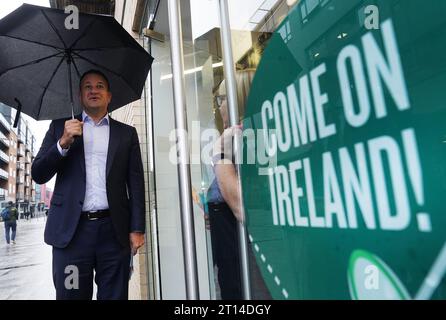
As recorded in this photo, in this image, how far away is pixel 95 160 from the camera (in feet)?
5.59

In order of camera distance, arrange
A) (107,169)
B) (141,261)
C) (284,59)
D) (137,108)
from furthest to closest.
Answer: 1. (137,108)
2. (141,261)
3. (107,169)
4. (284,59)

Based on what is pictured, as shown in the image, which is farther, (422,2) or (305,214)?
(305,214)

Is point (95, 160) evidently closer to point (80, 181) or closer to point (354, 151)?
point (80, 181)

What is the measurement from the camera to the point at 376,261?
0.74 meters

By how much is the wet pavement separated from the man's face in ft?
2.19

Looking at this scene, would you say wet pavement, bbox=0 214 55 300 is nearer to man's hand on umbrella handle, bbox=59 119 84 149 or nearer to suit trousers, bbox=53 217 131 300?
suit trousers, bbox=53 217 131 300

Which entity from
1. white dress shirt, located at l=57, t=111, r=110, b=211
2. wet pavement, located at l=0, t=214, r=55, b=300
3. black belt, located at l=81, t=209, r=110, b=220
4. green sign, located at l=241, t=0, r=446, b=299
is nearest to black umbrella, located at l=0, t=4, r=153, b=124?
white dress shirt, located at l=57, t=111, r=110, b=211

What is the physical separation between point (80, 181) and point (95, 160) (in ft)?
0.43

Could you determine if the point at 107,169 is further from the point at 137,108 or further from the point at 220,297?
the point at 137,108

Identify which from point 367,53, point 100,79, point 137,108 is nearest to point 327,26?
point 367,53

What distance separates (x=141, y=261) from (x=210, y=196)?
2148mm

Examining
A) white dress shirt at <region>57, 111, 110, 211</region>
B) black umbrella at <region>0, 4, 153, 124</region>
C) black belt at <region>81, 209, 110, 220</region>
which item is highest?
black umbrella at <region>0, 4, 153, 124</region>

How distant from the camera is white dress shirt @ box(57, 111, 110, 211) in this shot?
164 cm

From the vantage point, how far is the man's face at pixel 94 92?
1.77 m
